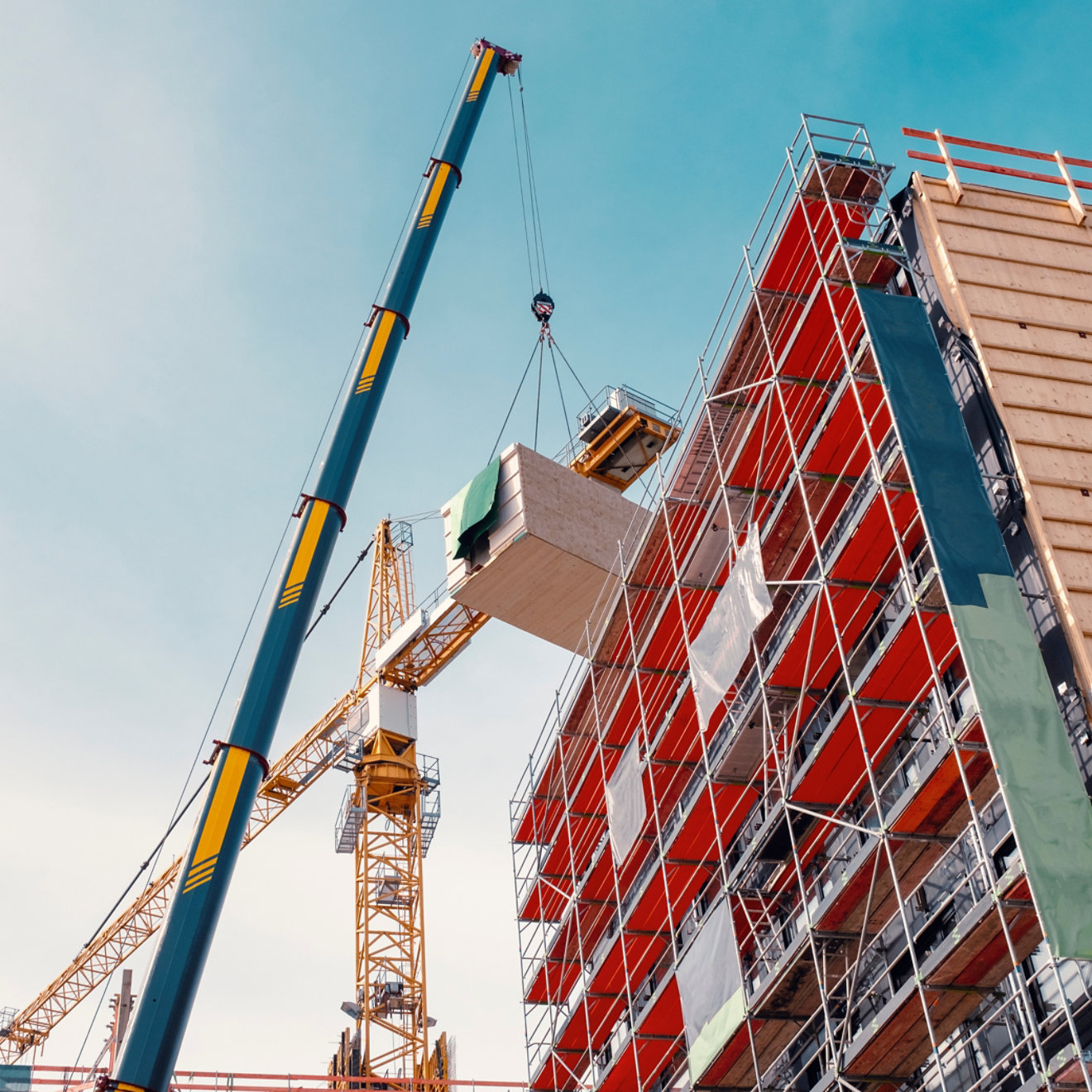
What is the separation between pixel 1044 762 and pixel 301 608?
12528mm

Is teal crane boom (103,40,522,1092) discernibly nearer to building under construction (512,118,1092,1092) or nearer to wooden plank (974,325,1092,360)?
building under construction (512,118,1092,1092)

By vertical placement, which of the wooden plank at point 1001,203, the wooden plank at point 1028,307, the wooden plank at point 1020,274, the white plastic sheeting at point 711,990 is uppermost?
the wooden plank at point 1001,203

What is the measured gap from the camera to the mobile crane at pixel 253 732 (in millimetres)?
16625

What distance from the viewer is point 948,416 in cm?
1703

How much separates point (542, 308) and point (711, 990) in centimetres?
3282

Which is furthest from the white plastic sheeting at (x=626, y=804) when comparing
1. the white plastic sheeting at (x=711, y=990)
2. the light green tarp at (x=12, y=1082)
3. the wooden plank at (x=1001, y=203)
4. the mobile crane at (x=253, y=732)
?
the light green tarp at (x=12, y=1082)

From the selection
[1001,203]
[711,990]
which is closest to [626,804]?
[711,990]

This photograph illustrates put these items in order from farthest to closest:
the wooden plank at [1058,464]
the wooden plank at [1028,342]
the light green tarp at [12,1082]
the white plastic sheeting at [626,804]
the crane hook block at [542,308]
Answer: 1. the crane hook block at [542,308]
2. the light green tarp at [12,1082]
3. the white plastic sheeting at [626,804]
4. the wooden plank at [1028,342]
5. the wooden plank at [1058,464]

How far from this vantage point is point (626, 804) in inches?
930

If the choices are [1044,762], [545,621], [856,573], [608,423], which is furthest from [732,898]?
[608,423]

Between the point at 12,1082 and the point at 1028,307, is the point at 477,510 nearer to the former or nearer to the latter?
the point at 1028,307

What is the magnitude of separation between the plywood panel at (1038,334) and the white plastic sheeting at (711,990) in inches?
264

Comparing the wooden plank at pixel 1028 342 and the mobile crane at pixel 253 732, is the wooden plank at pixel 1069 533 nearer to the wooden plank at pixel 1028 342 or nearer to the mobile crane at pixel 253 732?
the wooden plank at pixel 1028 342

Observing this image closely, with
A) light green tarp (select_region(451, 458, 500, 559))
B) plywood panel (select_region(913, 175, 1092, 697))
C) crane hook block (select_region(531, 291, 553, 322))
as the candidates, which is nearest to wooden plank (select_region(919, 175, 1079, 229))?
plywood panel (select_region(913, 175, 1092, 697))
